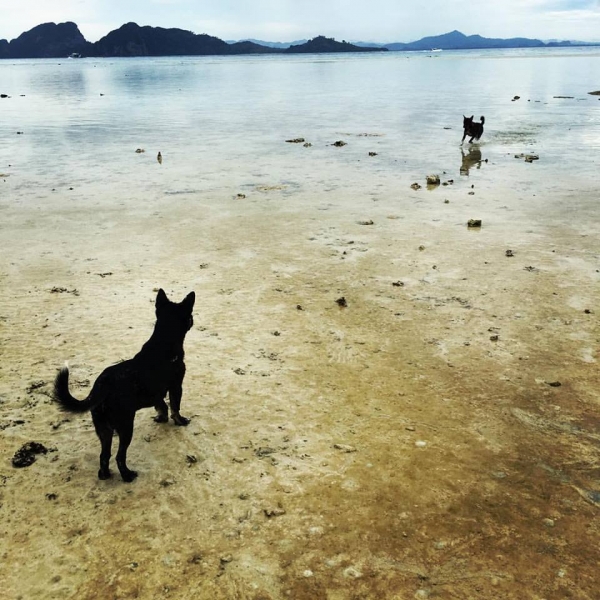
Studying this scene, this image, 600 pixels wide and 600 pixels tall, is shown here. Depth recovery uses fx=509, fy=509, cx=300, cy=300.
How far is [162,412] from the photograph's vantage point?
4.89 meters

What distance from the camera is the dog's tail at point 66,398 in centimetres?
387

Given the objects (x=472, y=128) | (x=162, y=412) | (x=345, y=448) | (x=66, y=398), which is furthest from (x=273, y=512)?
(x=472, y=128)

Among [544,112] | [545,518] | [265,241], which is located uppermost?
[544,112]

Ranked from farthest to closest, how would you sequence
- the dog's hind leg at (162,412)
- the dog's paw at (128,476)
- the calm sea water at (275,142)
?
1. the calm sea water at (275,142)
2. the dog's hind leg at (162,412)
3. the dog's paw at (128,476)

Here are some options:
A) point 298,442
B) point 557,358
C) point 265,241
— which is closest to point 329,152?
point 265,241

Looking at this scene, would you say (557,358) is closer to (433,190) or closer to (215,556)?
(215,556)

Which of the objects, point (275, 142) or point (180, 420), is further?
point (275, 142)

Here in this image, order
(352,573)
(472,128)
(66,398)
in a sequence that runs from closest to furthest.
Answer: (352,573) < (66,398) < (472,128)

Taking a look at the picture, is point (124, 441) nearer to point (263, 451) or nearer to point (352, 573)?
point (263, 451)

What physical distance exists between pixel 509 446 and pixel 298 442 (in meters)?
1.93

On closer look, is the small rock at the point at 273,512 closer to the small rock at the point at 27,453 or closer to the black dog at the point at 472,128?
the small rock at the point at 27,453

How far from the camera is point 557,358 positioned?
6.06 meters

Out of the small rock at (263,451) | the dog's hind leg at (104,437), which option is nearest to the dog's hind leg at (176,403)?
the dog's hind leg at (104,437)

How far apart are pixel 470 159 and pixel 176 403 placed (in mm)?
16292
